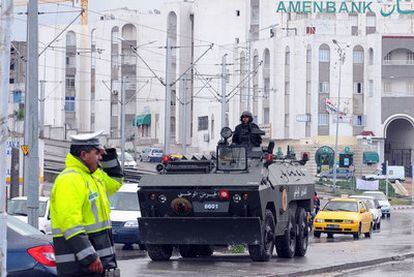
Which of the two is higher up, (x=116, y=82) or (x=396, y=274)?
(x=116, y=82)

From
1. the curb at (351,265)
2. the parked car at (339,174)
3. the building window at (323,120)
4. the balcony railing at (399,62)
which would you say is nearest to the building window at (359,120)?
the building window at (323,120)

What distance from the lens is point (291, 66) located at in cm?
8888

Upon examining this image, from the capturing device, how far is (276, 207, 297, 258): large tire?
902 inches

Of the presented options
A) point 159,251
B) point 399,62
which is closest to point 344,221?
point 159,251

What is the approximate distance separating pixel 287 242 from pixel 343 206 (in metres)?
16.7

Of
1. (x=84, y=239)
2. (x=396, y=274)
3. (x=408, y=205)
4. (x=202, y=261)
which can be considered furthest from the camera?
(x=408, y=205)

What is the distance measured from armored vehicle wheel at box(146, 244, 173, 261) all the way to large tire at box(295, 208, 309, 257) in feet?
10.4

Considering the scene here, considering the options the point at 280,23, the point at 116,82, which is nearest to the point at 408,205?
the point at 280,23

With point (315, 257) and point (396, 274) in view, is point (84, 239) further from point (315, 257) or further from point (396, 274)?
point (315, 257)

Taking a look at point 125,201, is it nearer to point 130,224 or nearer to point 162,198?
point 130,224

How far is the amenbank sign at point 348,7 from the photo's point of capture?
301 feet

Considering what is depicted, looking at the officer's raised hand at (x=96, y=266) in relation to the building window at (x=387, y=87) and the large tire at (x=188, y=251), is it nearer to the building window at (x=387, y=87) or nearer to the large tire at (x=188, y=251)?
the large tire at (x=188, y=251)

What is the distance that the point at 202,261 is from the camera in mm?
21984

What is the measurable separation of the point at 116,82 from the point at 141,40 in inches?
174
